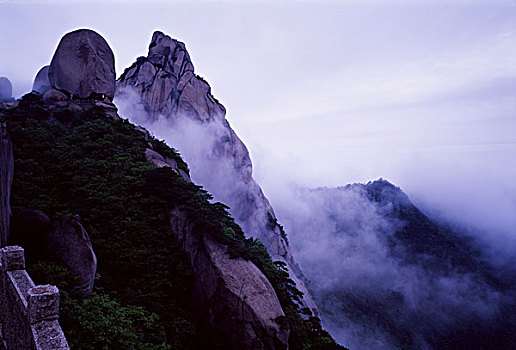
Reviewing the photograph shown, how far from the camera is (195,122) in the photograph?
46.3 meters

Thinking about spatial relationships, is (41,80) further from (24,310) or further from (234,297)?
(24,310)

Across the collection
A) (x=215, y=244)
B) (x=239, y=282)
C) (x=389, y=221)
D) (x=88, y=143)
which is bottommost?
(x=239, y=282)

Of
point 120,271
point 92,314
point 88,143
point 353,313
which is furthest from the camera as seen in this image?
point 353,313

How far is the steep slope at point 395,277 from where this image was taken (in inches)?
1795

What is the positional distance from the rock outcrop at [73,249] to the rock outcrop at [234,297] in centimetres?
485

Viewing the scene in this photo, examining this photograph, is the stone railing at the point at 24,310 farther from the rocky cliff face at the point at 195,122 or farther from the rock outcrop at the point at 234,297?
the rocky cliff face at the point at 195,122

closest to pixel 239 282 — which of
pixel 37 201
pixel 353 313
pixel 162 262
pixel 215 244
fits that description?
pixel 215 244

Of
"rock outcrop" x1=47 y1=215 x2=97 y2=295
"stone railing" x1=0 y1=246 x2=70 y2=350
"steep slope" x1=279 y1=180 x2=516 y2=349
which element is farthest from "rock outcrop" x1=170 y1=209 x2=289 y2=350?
"steep slope" x1=279 y1=180 x2=516 y2=349

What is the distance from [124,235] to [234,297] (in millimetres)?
6194

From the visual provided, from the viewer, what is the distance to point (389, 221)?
81.3 meters

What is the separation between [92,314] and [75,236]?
3777 millimetres

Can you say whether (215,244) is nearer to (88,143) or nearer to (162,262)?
(162,262)

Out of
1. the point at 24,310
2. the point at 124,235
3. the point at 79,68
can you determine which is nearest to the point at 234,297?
the point at 124,235

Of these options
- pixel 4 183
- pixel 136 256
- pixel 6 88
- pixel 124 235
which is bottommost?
pixel 136 256
